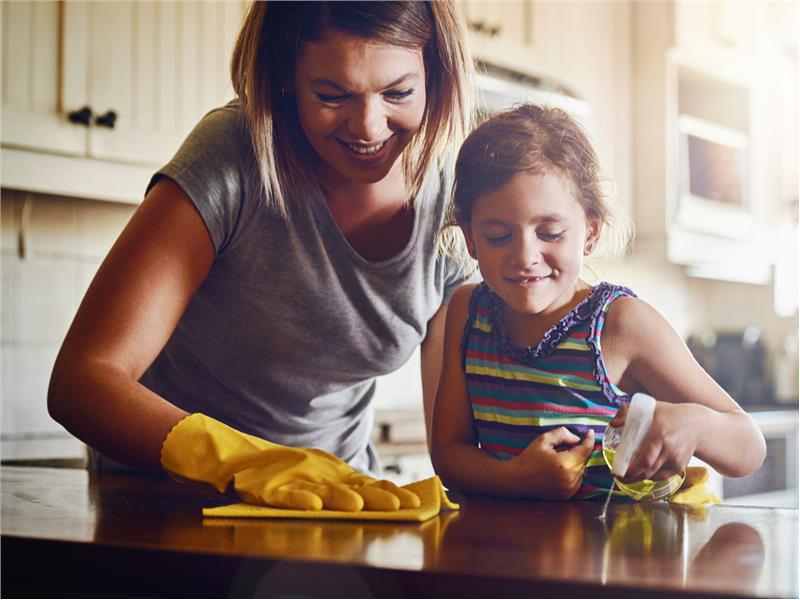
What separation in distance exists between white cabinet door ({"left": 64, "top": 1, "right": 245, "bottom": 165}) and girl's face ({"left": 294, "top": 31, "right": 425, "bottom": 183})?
3.73ft

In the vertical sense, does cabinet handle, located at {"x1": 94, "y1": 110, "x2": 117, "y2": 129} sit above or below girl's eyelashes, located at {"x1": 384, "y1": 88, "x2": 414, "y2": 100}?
above

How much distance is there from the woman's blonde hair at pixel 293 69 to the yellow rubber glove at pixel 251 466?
11.0 inches

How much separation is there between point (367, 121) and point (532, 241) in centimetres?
19

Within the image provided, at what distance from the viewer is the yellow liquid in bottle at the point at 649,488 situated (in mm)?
804

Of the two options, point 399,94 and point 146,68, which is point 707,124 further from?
point 399,94

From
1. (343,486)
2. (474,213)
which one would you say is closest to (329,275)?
(474,213)

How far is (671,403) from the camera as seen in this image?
2.67 ft

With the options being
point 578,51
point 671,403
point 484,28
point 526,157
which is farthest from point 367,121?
point 578,51

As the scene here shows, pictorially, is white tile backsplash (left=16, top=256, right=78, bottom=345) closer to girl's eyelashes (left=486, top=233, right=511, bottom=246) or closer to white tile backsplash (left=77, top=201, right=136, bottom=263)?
white tile backsplash (left=77, top=201, right=136, bottom=263)

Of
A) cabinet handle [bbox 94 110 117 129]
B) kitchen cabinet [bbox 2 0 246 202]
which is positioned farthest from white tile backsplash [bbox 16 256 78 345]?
cabinet handle [bbox 94 110 117 129]

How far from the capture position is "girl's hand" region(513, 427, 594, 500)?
816mm

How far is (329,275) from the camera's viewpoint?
40.9 inches

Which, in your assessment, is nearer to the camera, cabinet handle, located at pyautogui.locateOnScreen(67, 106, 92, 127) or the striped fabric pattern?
the striped fabric pattern

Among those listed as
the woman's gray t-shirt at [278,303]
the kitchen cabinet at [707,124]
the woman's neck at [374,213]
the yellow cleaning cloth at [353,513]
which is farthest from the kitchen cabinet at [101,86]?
the kitchen cabinet at [707,124]
